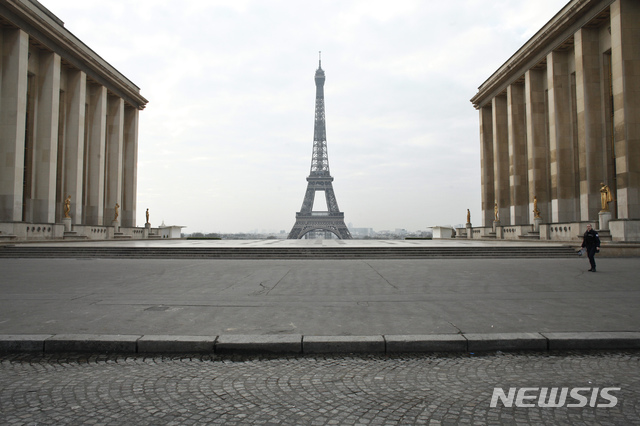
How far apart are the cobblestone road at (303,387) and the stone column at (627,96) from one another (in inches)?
940

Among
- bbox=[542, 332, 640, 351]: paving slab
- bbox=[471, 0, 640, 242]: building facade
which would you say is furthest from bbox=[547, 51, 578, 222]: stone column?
bbox=[542, 332, 640, 351]: paving slab

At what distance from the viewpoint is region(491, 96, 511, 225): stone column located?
136 ft

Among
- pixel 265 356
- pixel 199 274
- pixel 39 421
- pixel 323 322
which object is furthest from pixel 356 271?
pixel 39 421

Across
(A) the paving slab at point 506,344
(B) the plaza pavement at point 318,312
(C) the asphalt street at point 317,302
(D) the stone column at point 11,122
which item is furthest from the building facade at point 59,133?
(A) the paving slab at point 506,344

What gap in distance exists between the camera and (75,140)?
34719mm

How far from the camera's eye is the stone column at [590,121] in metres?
27.1

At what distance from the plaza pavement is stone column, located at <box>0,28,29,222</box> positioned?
19761mm

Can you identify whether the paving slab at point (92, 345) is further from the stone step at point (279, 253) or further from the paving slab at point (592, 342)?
the stone step at point (279, 253)

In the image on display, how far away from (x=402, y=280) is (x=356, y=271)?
2.37 meters

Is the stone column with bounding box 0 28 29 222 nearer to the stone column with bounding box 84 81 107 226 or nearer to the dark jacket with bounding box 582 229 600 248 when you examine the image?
the stone column with bounding box 84 81 107 226

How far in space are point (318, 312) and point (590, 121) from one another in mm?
28782

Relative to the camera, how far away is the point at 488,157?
45.0 m

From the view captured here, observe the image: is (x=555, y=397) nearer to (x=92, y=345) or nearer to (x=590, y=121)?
(x=92, y=345)

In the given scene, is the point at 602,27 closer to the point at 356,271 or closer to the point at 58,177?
the point at 356,271
